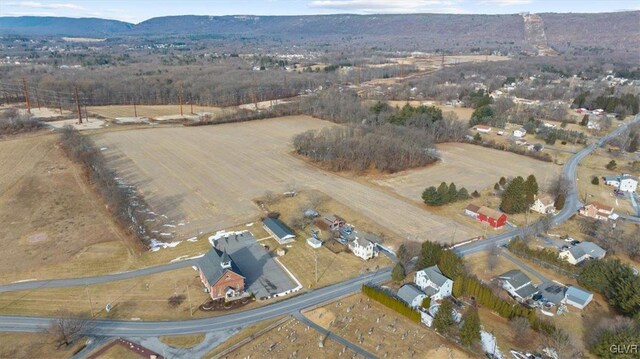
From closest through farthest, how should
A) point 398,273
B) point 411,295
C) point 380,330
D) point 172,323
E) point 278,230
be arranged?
point 380,330, point 172,323, point 411,295, point 398,273, point 278,230

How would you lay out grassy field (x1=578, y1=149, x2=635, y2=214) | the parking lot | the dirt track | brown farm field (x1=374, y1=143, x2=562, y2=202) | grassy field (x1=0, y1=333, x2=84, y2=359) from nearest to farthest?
grassy field (x1=0, y1=333, x2=84, y2=359) < the parking lot < the dirt track < grassy field (x1=578, y1=149, x2=635, y2=214) < brown farm field (x1=374, y1=143, x2=562, y2=202)

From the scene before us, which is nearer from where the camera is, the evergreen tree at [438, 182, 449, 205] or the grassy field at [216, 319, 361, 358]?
the grassy field at [216, 319, 361, 358]

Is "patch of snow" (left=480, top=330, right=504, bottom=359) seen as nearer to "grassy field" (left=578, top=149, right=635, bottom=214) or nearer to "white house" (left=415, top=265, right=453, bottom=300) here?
"white house" (left=415, top=265, right=453, bottom=300)

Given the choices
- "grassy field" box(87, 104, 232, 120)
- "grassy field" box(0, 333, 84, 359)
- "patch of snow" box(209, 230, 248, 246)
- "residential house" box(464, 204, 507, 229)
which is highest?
"grassy field" box(87, 104, 232, 120)

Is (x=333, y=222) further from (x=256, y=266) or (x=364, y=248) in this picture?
(x=256, y=266)

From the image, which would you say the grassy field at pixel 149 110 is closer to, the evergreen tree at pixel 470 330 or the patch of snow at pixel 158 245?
the patch of snow at pixel 158 245

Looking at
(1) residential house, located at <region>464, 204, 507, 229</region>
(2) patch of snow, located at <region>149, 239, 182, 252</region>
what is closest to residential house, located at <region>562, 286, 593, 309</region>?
(1) residential house, located at <region>464, 204, 507, 229</region>

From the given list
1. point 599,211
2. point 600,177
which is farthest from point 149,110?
point 599,211
